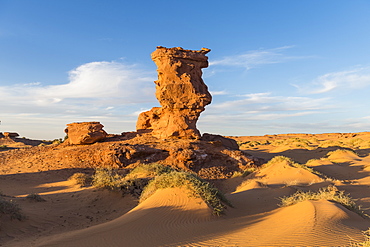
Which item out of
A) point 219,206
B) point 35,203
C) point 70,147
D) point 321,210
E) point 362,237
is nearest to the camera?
point 362,237

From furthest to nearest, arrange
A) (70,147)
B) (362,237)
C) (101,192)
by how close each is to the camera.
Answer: (70,147)
(101,192)
(362,237)

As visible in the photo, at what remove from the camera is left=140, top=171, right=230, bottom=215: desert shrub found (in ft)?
30.5

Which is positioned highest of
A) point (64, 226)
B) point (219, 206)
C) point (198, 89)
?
point (198, 89)

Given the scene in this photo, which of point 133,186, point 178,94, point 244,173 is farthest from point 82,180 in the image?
point 244,173

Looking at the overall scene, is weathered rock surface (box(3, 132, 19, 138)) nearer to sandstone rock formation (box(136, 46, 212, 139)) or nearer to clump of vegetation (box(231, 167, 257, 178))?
sandstone rock formation (box(136, 46, 212, 139))

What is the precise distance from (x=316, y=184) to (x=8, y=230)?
14.1m

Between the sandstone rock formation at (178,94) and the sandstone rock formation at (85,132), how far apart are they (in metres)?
4.29

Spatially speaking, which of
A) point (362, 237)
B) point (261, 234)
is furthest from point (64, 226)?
point (362, 237)

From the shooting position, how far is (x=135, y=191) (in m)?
13.4

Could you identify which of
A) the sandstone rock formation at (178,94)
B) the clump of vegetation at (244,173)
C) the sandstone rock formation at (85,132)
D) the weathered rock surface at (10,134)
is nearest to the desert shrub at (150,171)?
the clump of vegetation at (244,173)

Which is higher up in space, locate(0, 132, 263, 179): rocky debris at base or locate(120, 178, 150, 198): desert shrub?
locate(0, 132, 263, 179): rocky debris at base

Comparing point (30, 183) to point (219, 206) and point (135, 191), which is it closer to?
point (135, 191)

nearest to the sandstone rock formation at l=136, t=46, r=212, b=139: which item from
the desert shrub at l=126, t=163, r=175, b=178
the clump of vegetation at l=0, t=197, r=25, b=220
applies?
the desert shrub at l=126, t=163, r=175, b=178

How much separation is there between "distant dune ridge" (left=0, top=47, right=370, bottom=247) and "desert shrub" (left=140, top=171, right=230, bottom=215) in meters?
0.04
